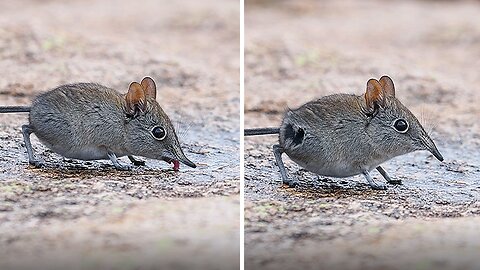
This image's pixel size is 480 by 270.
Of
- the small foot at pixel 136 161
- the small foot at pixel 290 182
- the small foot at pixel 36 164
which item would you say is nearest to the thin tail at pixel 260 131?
the small foot at pixel 290 182

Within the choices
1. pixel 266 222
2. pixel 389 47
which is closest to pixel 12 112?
pixel 266 222

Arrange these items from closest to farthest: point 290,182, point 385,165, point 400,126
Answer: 1. point 400,126
2. point 290,182
3. point 385,165

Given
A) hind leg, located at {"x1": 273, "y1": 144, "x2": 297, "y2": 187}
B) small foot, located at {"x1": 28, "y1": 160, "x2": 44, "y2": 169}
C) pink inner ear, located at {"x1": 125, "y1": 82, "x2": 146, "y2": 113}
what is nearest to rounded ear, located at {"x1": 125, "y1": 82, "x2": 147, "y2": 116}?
pink inner ear, located at {"x1": 125, "y1": 82, "x2": 146, "y2": 113}

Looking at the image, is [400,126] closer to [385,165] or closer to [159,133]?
[385,165]

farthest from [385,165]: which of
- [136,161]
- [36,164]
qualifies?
[36,164]

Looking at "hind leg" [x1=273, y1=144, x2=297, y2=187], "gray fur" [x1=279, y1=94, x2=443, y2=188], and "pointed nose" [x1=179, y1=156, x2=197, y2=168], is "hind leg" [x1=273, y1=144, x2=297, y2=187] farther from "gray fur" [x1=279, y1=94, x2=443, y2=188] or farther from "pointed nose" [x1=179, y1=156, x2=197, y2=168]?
"pointed nose" [x1=179, y1=156, x2=197, y2=168]

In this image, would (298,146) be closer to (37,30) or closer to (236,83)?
(236,83)
